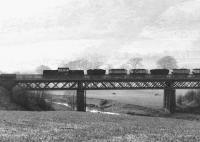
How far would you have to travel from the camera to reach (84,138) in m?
32.2

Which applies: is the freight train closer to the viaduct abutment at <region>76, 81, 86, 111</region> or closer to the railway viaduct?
the railway viaduct

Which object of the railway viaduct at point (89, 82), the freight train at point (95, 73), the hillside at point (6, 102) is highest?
the freight train at point (95, 73)

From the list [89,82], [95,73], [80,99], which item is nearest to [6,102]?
[80,99]

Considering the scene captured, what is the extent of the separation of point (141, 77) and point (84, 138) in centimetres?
Result: 6373

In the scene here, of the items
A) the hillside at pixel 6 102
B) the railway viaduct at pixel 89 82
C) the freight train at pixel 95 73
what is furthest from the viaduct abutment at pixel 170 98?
the hillside at pixel 6 102

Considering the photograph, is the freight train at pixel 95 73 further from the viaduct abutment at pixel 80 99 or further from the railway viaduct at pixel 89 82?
the viaduct abutment at pixel 80 99

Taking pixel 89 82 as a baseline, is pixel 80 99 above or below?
below

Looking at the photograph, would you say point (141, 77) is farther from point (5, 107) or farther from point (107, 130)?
point (107, 130)

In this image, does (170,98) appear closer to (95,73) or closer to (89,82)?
(95,73)

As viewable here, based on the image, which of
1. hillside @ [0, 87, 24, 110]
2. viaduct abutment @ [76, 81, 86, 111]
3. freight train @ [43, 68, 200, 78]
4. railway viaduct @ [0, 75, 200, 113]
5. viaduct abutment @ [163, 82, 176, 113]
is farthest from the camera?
viaduct abutment @ [163, 82, 176, 113]

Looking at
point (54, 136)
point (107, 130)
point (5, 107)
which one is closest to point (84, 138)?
point (54, 136)

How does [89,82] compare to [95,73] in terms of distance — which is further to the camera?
[95,73]

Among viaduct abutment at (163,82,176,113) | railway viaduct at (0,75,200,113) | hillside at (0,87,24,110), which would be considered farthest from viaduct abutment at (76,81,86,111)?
viaduct abutment at (163,82,176,113)

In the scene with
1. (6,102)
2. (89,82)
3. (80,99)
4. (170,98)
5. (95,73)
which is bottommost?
(6,102)
